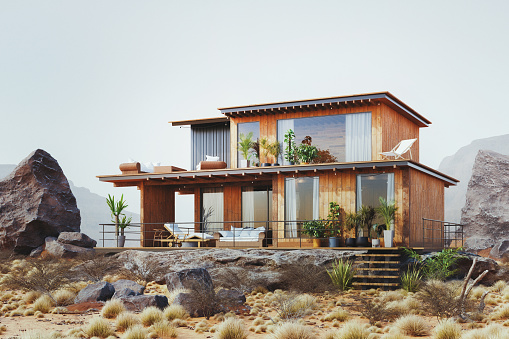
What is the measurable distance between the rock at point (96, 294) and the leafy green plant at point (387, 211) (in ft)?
27.0

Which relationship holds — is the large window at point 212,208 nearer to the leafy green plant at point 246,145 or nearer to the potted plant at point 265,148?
the leafy green plant at point 246,145

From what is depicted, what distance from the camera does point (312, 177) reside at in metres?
19.7

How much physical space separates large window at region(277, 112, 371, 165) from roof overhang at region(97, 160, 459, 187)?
1.16 m

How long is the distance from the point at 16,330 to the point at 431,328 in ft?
25.4

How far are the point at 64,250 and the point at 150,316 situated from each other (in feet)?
44.0

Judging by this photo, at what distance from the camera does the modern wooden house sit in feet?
61.5

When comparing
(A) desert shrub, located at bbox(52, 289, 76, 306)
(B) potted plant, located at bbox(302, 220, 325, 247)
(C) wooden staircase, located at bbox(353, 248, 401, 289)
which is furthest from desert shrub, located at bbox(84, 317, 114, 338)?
(B) potted plant, located at bbox(302, 220, 325, 247)

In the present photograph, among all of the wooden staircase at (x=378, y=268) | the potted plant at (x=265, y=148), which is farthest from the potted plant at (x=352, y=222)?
the potted plant at (x=265, y=148)

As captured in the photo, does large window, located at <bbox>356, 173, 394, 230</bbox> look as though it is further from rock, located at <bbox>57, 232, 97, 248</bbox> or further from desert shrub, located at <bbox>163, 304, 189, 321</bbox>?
rock, located at <bbox>57, 232, 97, 248</bbox>

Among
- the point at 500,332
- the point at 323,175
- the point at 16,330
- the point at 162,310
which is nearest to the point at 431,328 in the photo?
the point at 500,332

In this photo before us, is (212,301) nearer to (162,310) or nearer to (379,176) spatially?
(162,310)

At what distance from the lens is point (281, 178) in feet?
66.3

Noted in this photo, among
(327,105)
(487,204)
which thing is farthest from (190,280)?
(487,204)

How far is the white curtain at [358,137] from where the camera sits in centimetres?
1989
